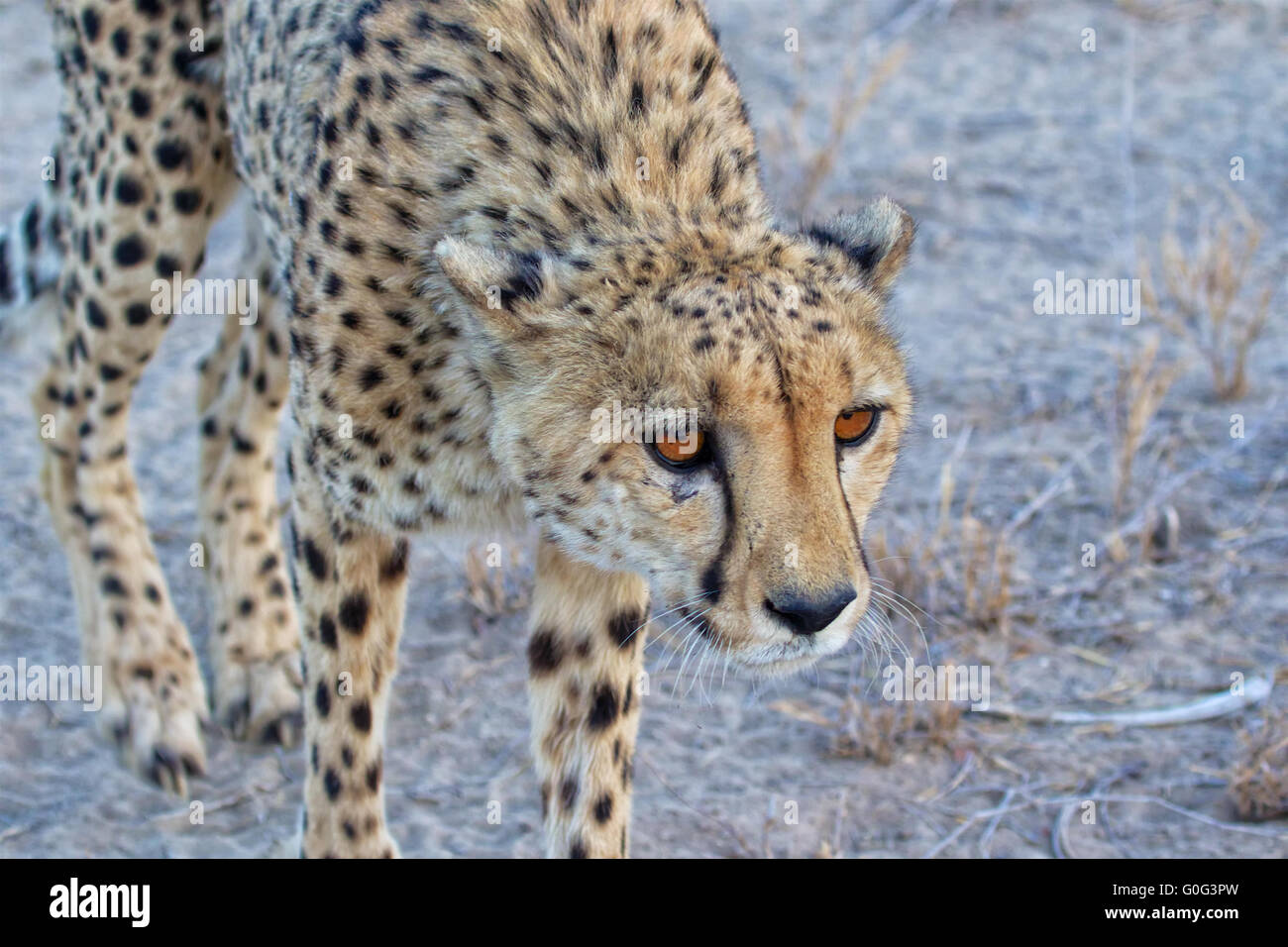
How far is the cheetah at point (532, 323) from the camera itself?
1934mm

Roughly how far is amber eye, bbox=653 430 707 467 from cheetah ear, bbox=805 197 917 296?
45 cm

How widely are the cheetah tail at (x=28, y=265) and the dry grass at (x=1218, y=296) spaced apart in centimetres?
274

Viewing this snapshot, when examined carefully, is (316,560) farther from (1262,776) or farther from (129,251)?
(1262,776)

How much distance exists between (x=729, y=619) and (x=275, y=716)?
63.1 inches

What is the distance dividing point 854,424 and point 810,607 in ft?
0.94

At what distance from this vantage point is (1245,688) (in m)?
3.03

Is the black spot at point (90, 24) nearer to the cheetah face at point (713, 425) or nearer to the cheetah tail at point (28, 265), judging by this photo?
the cheetah tail at point (28, 265)

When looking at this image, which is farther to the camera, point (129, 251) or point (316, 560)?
point (129, 251)

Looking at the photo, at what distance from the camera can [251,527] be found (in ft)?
11.1

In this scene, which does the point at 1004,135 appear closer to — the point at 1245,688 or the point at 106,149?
the point at 1245,688

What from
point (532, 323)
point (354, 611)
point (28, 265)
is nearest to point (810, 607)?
point (532, 323)

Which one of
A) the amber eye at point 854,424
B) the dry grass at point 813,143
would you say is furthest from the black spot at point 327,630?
the dry grass at point 813,143

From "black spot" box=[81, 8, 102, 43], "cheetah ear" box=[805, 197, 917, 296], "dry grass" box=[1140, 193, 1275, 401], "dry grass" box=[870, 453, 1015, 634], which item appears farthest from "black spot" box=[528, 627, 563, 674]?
"dry grass" box=[1140, 193, 1275, 401]

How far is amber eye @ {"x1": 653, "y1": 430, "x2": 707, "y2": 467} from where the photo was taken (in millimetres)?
1914
